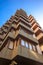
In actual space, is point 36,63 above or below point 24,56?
below

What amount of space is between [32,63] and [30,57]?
2.98 feet

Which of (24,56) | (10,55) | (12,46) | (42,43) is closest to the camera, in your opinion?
(24,56)

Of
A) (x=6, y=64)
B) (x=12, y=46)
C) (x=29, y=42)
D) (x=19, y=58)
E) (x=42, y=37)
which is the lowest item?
(x=6, y=64)

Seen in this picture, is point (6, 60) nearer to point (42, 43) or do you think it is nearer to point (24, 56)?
point (24, 56)

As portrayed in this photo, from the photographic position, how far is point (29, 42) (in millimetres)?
12492

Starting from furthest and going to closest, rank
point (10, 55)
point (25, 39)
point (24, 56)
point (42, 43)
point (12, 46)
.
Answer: point (42, 43) → point (25, 39) → point (12, 46) → point (10, 55) → point (24, 56)

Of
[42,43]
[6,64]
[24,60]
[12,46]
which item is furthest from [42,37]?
[6,64]

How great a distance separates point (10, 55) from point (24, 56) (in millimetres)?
1607

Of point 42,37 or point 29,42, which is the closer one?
point 29,42

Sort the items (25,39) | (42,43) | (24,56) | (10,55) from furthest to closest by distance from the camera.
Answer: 1. (42,43)
2. (25,39)
3. (10,55)
4. (24,56)

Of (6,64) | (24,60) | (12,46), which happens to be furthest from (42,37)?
(6,64)

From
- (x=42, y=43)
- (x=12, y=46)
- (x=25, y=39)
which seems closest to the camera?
(x=12, y=46)

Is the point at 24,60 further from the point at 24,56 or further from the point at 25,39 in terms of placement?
the point at 25,39

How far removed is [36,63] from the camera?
31.5 ft
